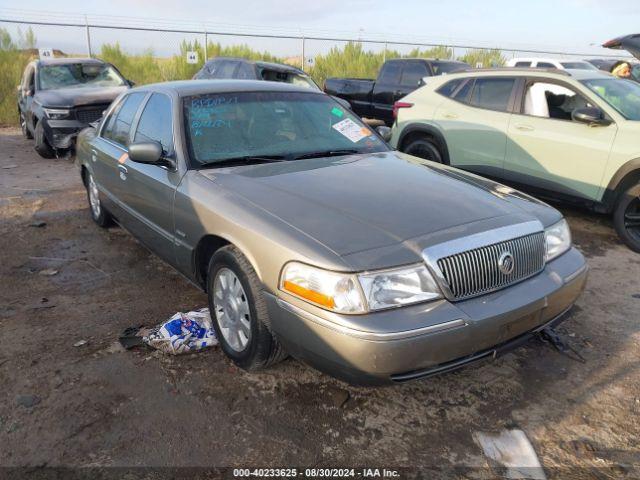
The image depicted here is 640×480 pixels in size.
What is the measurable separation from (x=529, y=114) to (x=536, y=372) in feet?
12.6

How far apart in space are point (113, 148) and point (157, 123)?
94 centimetres

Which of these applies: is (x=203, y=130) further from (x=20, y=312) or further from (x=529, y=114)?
(x=529, y=114)

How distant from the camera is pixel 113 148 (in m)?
4.59

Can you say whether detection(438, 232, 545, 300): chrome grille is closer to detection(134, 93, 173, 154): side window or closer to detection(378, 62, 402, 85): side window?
detection(134, 93, 173, 154): side window

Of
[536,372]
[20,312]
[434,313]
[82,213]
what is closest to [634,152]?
[536,372]

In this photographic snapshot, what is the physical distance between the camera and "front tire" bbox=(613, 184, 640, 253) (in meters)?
5.20

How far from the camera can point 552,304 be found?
279 centimetres

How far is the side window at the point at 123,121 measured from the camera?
4418mm

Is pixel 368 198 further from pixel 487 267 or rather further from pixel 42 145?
pixel 42 145

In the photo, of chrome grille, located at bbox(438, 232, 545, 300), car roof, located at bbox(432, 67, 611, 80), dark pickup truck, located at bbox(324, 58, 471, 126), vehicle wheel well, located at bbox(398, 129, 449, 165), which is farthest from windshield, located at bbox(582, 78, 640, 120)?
dark pickup truck, located at bbox(324, 58, 471, 126)

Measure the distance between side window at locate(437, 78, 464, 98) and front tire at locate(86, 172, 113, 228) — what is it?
4475 millimetres

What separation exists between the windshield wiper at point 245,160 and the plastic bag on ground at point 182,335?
3.29ft

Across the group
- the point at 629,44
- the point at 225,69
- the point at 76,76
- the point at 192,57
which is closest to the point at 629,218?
the point at 629,44

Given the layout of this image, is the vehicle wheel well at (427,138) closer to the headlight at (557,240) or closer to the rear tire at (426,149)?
the rear tire at (426,149)
